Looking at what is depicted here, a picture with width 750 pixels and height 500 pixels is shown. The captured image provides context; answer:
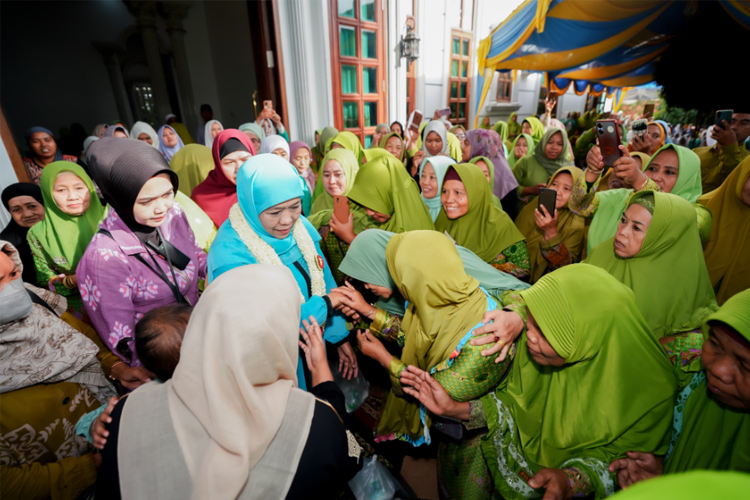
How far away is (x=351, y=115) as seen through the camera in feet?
22.6

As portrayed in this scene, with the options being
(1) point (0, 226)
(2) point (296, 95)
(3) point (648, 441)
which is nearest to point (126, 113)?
(2) point (296, 95)

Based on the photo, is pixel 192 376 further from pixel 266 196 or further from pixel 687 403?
pixel 687 403

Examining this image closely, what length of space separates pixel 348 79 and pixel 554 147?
15.1ft

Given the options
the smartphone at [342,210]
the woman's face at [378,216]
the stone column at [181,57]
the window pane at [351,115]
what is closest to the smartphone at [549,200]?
the woman's face at [378,216]

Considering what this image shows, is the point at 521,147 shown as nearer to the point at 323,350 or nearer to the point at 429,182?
the point at 429,182

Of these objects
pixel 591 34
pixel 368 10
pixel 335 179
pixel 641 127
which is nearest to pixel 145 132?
pixel 335 179

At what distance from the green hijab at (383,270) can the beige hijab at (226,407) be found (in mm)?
930

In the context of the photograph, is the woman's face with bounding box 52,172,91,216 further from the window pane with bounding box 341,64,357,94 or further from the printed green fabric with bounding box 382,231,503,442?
the window pane with bounding box 341,64,357,94

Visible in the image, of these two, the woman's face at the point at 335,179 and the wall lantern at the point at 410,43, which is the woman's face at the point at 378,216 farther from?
the wall lantern at the point at 410,43

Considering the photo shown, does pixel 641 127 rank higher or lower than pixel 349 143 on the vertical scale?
higher

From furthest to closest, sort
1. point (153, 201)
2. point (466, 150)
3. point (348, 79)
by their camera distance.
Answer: point (348, 79), point (466, 150), point (153, 201)

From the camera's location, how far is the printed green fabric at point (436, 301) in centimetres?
133

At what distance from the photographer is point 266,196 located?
4.93 feet

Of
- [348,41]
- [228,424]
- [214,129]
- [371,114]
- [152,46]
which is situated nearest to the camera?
[228,424]
